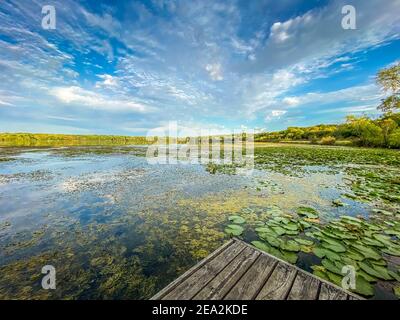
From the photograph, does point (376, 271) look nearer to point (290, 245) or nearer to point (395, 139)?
point (290, 245)

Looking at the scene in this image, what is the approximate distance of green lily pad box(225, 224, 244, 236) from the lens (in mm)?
3807

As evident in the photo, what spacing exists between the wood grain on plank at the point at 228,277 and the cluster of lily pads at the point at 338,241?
79cm

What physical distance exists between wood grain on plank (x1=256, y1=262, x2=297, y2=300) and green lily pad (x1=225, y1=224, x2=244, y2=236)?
1554 mm

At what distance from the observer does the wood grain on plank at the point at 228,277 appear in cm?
184

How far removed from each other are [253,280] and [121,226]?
132 inches

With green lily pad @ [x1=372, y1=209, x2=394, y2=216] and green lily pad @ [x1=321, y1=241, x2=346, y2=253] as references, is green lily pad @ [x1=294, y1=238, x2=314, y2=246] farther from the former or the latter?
green lily pad @ [x1=372, y1=209, x2=394, y2=216]

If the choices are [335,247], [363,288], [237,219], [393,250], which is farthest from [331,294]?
[237,219]

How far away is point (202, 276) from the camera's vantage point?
6.87 ft

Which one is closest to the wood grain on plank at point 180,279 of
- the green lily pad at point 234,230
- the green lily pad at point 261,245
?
the green lily pad at point 261,245

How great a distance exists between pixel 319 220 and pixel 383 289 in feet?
6.95

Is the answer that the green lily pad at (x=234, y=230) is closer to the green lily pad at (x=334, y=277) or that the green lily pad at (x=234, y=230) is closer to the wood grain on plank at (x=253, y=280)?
the wood grain on plank at (x=253, y=280)
